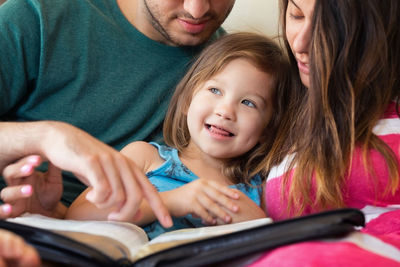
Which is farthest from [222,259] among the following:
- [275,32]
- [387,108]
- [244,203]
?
[275,32]

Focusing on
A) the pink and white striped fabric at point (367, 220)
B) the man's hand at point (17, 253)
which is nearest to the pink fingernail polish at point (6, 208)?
the man's hand at point (17, 253)

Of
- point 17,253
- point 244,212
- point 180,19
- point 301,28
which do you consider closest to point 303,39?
point 301,28

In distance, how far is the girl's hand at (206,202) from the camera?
111cm

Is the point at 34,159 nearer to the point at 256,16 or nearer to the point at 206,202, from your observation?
the point at 206,202

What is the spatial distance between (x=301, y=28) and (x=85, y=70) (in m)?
0.66

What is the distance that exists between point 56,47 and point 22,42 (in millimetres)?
97

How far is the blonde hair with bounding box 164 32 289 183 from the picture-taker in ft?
4.64

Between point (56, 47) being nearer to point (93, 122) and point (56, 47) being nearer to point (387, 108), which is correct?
point (93, 122)

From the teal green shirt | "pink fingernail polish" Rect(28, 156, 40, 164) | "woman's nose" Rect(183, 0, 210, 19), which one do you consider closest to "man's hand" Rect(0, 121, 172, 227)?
"pink fingernail polish" Rect(28, 156, 40, 164)

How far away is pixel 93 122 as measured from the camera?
149 centimetres

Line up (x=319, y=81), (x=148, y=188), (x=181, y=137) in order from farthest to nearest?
(x=181, y=137)
(x=319, y=81)
(x=148, y=188)

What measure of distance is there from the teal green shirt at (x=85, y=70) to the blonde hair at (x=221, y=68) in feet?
0.28

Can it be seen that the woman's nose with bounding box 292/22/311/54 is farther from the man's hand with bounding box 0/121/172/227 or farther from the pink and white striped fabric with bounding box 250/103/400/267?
the man's hand with bounding box 0/121/172/227

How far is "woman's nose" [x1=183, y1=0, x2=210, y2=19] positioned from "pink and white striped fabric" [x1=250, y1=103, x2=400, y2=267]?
1.74 ft
